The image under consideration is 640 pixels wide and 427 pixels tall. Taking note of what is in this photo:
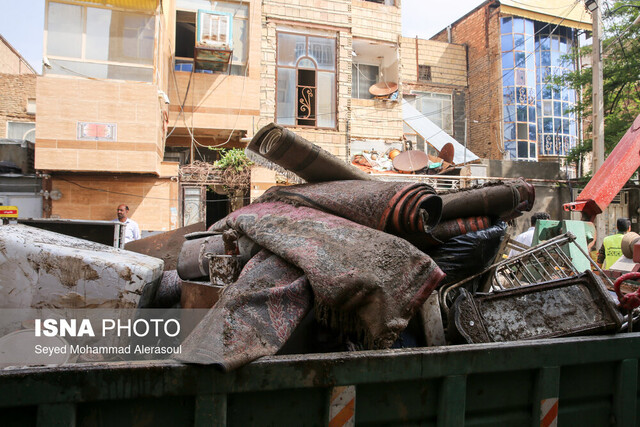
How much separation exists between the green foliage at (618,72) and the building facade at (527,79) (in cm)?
420

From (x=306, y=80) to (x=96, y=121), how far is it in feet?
21.7

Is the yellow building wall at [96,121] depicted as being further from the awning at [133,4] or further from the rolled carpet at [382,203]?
the rolled carpet at [382,203]

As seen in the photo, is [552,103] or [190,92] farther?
[552,103]

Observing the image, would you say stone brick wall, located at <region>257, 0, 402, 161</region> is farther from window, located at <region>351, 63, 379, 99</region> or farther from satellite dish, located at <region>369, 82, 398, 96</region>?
window, located at <region>351, 63, 379, 99</region>

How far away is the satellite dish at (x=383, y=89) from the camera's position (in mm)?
15141

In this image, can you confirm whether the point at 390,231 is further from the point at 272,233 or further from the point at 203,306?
the point at 203,306

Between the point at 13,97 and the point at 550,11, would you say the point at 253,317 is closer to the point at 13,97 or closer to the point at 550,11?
the point at 13,97

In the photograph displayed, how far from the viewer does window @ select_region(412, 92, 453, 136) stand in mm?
18953

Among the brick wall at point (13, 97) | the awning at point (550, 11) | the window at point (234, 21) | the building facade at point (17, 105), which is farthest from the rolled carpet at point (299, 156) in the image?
the awning at point (550, 11)

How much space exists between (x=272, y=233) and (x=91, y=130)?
9110 millimetres

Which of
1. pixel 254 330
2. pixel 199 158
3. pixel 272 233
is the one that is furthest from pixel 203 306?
pixel 199 158

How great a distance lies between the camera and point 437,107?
19.3m

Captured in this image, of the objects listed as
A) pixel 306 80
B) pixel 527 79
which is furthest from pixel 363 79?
pixel 527 79

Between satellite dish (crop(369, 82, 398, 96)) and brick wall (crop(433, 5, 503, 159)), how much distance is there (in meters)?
5.82
